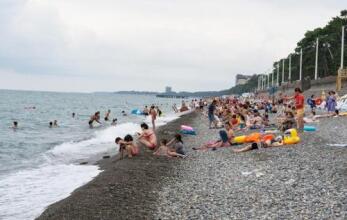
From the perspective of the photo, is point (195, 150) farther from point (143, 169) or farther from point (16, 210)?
point (16, 210)

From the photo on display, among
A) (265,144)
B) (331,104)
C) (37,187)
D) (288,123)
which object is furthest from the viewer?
(331,104)

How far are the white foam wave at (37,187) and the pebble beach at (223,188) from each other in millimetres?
529

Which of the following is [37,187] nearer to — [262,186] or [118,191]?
[118,191]

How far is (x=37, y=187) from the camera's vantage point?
14.0m

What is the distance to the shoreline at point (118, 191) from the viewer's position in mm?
9931

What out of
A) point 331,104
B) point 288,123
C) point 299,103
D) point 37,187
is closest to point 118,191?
point 37,187

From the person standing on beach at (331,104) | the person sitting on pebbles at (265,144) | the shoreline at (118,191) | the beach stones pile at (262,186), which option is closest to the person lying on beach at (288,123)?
the person sitting on pebbles at (265,144)


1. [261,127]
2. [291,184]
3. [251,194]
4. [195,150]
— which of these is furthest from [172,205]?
[261,127]

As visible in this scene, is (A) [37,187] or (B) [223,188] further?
(A) [37,187]

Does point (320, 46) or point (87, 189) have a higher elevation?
point (320, 46)

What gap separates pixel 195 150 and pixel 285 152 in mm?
4495

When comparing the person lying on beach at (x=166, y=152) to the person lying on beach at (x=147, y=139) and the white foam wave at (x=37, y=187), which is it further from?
the white foam wave at (x=37, y=187)

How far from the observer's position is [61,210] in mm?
10289

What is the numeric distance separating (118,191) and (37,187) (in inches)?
127
